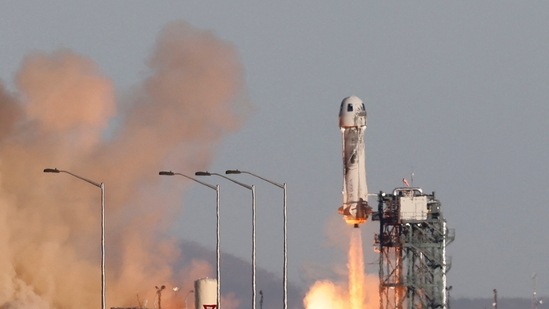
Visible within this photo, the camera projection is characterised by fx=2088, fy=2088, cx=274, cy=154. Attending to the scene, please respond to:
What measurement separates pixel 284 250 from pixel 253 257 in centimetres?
225

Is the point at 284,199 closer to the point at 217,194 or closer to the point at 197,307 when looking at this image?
the point at 217,194

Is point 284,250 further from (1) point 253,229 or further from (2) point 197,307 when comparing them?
(2) point 197,307

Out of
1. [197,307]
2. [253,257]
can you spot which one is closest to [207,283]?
[197,307]

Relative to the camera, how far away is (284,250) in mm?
146750

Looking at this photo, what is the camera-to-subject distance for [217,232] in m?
146

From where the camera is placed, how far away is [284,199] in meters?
145

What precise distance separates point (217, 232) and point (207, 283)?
78.6 ft

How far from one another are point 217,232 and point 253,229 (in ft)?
8.32

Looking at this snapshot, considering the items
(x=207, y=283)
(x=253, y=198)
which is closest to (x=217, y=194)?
(x=253, y=198)

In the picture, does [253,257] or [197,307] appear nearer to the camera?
[253,257]

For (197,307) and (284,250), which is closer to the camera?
(284,250)

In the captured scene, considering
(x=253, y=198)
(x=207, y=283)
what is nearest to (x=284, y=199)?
(x=253, y=198)

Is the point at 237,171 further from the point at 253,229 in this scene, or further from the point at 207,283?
the point at 207,283

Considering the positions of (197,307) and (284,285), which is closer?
(284,285)
